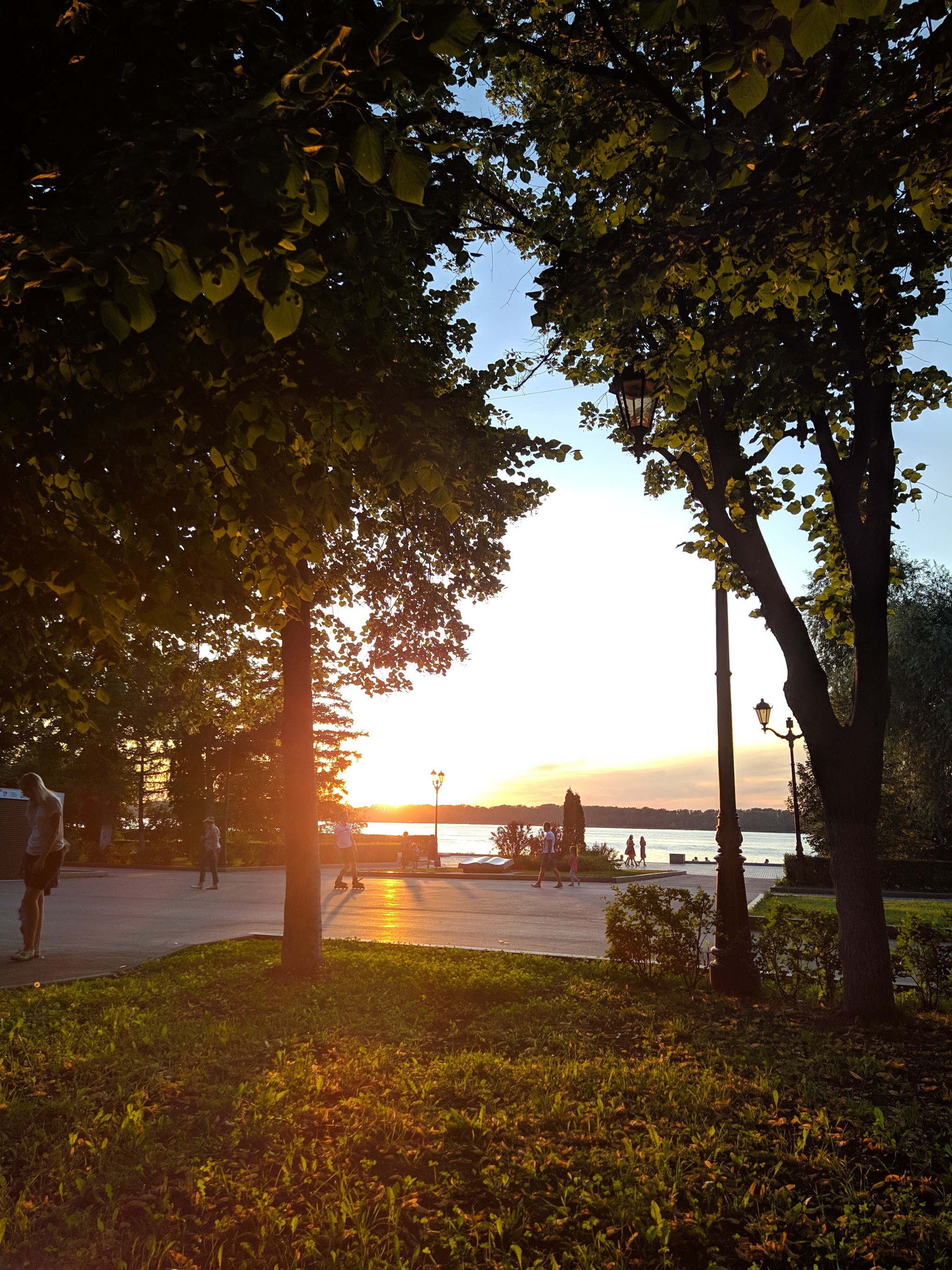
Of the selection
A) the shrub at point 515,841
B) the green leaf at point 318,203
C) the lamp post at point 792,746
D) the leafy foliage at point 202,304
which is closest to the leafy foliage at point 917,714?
the lamp post at point 792,746

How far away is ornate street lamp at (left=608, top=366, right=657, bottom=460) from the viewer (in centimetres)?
802

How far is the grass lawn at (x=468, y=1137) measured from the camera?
3.29 meters

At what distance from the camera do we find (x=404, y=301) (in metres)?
8.11

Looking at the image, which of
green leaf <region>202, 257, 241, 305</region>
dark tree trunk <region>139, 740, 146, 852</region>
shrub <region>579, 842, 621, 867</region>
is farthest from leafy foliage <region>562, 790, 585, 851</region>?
green leaf <region>202, 257, 241, 305</region>

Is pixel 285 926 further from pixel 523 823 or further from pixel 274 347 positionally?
pixel 523 823

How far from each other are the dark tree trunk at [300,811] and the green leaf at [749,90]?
657 centimetres

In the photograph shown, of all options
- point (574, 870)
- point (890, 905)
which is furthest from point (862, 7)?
point (574, 870)

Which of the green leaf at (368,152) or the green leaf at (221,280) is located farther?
the green leaf at (221,280)

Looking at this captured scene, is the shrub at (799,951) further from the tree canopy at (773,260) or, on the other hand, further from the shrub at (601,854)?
→ the shrub at (601,854)

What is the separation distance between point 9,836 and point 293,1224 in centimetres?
3027

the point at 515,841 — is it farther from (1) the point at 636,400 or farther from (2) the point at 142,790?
(1) the point at 636,400

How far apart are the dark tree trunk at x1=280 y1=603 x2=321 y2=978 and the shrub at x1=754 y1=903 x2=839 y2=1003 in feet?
15.0

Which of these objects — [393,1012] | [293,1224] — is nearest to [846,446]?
[393,1012]

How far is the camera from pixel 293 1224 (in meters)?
3.29
